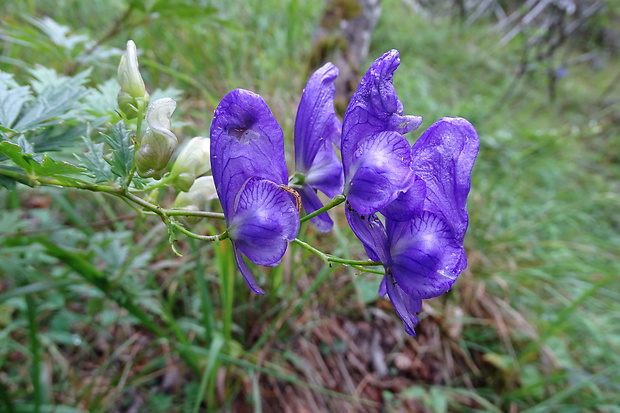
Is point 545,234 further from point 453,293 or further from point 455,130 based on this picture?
point 455,130

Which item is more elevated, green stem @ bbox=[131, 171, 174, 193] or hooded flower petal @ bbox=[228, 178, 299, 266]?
green stem @ bbox=[131, 171, 174, 193]

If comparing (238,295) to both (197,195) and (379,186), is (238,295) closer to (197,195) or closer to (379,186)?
(197,195)

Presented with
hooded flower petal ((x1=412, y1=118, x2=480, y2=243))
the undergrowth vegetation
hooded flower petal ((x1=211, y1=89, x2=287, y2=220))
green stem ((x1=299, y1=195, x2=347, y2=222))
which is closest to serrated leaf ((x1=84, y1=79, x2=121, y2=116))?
the undergrowth vegetation

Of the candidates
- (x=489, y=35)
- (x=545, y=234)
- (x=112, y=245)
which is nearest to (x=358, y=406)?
(x=112, y=245)

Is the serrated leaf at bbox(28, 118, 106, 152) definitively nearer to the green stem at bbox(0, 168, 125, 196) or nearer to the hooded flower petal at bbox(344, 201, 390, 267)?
the green stem at bbox(0, 168, 125, 196)

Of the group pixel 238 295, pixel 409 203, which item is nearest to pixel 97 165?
pixel 409 203

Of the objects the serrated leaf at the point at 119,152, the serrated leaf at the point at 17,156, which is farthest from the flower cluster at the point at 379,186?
the serrated leaf at the point at 17,156
